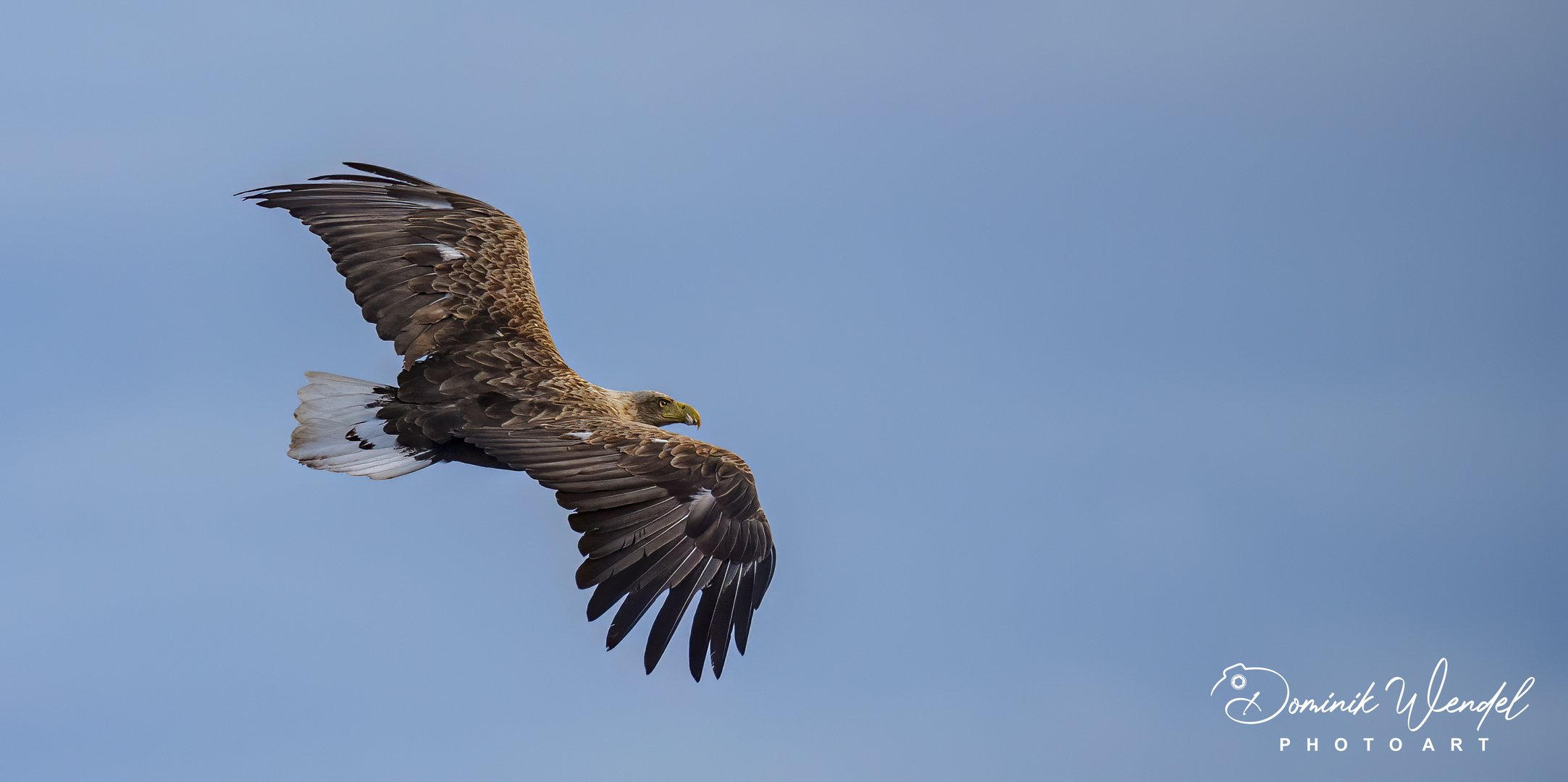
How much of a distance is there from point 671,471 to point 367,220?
4328 mm

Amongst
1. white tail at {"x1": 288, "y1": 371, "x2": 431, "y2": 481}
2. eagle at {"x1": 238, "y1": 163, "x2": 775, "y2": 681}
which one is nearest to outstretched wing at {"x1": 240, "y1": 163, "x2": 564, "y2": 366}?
eagle at {"x1": 238, "y1": 163, "x2": 775, "y2": 681}

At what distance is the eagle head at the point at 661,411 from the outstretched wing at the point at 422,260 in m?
0.90

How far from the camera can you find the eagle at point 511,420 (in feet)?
34.6

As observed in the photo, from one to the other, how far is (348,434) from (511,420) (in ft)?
5.33

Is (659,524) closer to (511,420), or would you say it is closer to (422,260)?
(511,420)

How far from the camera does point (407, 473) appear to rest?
1241 centimetres

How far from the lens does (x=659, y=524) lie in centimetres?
1083

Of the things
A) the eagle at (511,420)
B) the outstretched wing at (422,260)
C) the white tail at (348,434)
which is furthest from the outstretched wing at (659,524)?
the outstretched wing at (422,260)

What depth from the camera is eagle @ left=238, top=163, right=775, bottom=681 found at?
416 inches

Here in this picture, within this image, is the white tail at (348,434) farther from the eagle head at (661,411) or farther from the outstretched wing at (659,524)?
the eagle head at (661,411)

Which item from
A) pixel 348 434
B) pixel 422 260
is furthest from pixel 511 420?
pixel 422 260

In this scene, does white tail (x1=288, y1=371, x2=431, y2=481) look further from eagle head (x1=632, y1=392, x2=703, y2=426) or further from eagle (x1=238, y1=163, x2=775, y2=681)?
eagle head (x1=632, y1=392, x2=703, y2=426)

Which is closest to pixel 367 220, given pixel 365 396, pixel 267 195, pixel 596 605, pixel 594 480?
pixel 267 195

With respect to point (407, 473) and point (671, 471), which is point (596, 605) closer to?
point (671, 471)
